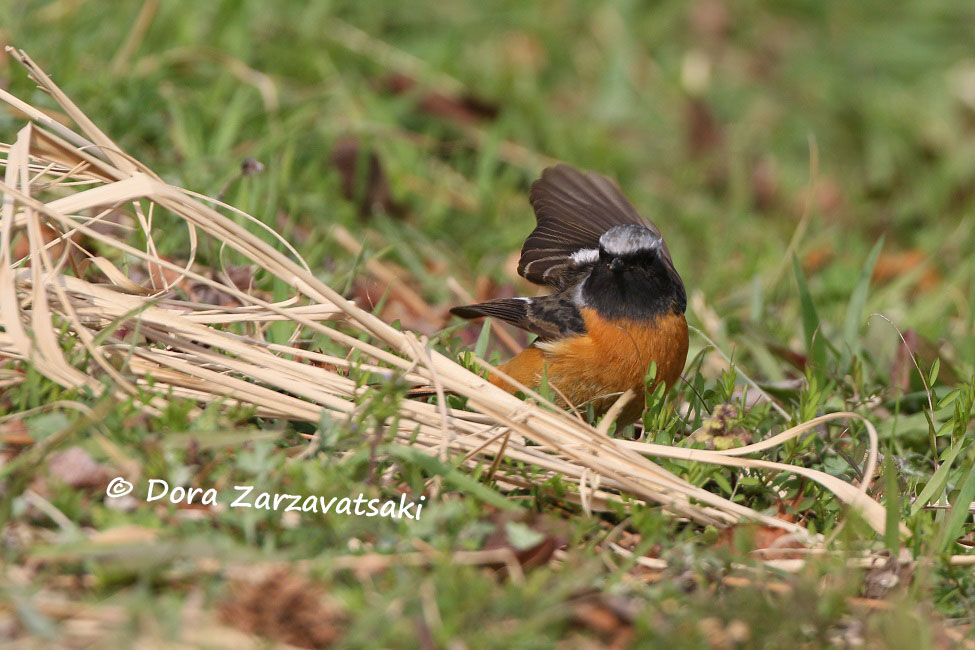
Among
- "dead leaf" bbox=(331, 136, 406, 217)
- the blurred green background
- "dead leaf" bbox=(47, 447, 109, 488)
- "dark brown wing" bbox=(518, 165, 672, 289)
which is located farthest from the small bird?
"dead leaf" bbox=(331, 136, 406, 217)

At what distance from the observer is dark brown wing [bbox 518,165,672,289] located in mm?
5188

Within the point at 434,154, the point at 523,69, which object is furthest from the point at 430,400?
the point at 523,69

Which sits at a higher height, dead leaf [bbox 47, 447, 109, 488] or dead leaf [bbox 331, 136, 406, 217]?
dead leaf [bbox 331, 136, 406, 217]

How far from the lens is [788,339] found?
5.45 m

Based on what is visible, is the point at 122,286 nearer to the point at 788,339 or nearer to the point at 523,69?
the point at 788,339

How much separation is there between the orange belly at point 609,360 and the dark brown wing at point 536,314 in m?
0.06

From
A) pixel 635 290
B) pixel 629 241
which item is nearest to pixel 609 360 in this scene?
pixel 635 290

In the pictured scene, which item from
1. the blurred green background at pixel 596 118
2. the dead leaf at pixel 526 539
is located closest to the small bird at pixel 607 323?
the blurred green background at pixel 596 118

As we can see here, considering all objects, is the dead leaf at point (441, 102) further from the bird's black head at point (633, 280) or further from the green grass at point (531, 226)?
the bird's black head at point (633, 280)

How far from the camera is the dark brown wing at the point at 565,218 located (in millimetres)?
5188

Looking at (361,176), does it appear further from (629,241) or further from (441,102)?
(629,241)

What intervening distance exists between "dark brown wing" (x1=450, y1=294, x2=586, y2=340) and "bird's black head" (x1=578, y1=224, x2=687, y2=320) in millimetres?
107

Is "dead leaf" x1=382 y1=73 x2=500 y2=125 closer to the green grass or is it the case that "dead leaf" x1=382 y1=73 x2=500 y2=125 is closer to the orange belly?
the green grass

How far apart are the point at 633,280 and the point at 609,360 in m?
0.40
